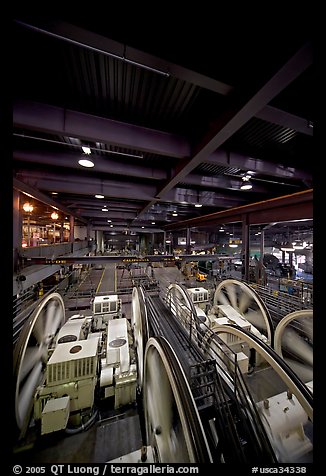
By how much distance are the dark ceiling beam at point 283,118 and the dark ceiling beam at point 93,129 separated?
1209mm

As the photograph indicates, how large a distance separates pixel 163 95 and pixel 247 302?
6608 mm

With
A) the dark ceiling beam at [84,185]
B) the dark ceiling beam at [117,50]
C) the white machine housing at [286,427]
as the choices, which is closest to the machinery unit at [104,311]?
the dark ceiling beam at [84,185]


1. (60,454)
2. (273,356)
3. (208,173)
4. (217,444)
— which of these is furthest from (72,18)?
(60,454)

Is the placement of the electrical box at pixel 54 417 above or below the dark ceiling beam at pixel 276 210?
below

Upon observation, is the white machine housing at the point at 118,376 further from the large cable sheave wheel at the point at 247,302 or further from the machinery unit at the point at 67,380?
the large cable sheave wheel at the point at 247,302

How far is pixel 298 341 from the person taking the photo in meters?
4.59

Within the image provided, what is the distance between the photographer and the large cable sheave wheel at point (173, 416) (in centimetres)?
155

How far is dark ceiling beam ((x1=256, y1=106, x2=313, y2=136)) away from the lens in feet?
7.22

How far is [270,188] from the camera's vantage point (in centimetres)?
564

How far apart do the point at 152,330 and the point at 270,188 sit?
5.52 metres

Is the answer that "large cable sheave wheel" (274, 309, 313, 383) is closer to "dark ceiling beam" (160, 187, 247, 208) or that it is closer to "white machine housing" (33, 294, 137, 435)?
"white machine housing" (33, 294, 137, 435)

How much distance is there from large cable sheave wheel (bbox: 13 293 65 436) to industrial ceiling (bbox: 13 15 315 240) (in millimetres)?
3514

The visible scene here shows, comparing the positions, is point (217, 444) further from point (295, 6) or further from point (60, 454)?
point (295, 6)

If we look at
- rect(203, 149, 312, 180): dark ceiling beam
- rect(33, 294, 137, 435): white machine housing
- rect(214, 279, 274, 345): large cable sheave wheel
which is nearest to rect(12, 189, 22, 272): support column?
rect(33, 294, 137, 435): white machine housing
